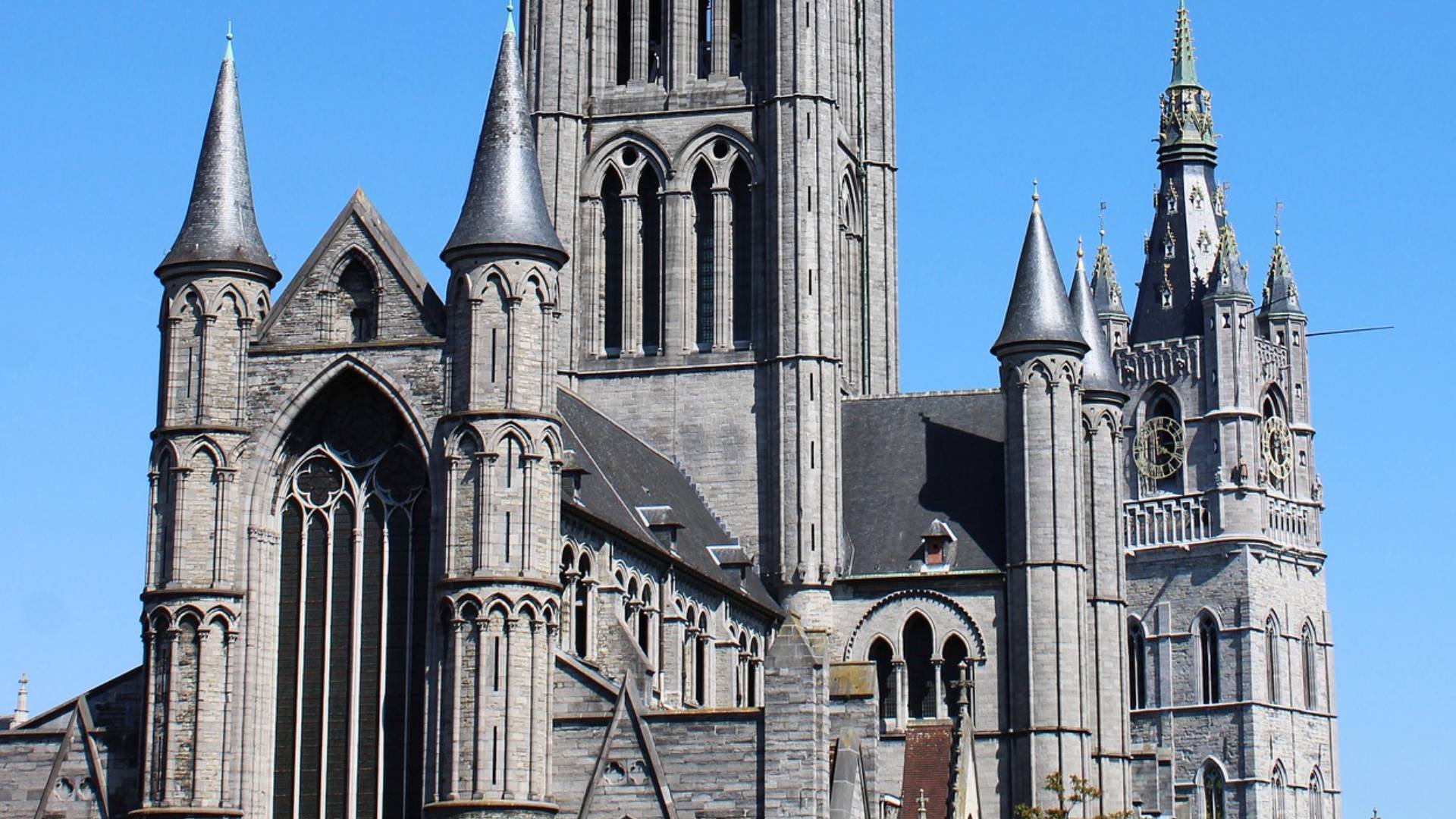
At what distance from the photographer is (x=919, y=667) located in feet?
226

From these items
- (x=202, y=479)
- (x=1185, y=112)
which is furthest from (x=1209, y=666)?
(x=202, y=479)

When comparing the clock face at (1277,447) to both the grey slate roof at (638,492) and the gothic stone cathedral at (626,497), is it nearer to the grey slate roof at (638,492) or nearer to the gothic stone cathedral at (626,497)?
the gothic stone cathedral at (626,497)

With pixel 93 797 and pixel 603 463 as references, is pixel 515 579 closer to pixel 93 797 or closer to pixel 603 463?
pixel 93 797

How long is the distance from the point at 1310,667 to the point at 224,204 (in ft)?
269

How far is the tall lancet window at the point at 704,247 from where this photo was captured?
231ft

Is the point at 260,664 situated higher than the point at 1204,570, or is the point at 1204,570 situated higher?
the point at 1204,570

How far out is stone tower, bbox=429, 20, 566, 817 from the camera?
48.3 metres

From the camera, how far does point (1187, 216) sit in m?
134

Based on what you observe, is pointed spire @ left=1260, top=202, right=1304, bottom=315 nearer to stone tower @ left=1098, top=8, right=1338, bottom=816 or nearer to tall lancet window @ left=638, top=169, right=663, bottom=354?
stone tower @ left=1098, top=8, right=1338, bottom=816

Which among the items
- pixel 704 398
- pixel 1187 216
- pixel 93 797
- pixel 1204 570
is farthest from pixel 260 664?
pixel 1187 216

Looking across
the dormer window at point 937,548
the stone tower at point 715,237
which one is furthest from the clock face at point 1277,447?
the dormer window at point 937,548

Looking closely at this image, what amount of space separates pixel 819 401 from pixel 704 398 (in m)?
2.73

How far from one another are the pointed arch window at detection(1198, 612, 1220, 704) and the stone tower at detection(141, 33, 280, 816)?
251 feet

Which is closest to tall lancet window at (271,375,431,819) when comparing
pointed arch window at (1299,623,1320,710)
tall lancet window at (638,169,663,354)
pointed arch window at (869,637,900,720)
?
tall lancet window at (638,169,663,354)
